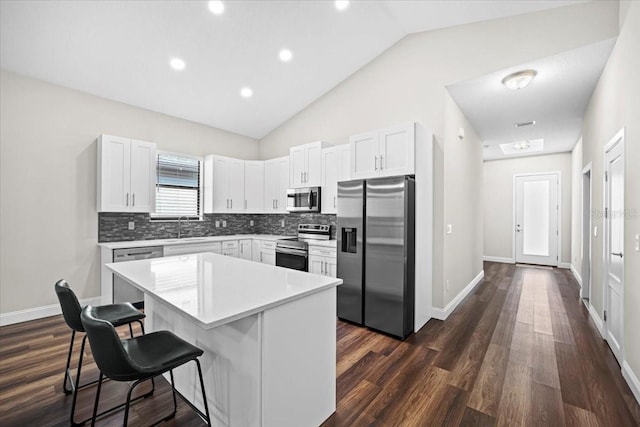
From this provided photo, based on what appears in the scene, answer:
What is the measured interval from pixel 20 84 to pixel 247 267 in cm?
384

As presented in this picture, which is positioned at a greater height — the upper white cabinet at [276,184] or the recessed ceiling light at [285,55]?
the recessed ceiling light at [285,55]

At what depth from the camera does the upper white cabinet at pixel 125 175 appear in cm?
399

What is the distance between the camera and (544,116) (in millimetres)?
4535

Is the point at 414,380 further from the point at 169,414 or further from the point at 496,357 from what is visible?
the point at 169,414

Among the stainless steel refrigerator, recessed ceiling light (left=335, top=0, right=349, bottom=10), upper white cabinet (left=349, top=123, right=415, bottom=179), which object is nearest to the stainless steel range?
the stainless steel refrigerator

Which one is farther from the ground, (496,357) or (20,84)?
(20,84)

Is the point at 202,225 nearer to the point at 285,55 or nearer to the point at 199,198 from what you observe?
the point at 199,198

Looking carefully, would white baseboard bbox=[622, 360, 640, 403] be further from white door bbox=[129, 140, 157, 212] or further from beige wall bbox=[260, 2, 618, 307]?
white door bbox=[129, 140, 157, 212]

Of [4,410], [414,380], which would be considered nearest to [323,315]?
[414,380]

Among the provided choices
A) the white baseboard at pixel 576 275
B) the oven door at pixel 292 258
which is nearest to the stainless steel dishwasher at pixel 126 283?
the oven door at pixel 292 258

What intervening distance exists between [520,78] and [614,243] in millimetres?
1960

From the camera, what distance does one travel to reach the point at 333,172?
181 inches

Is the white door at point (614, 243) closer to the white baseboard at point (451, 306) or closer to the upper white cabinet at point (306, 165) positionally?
the white baseboard at point (451, 306)

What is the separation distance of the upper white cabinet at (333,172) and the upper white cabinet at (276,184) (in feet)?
3.17
